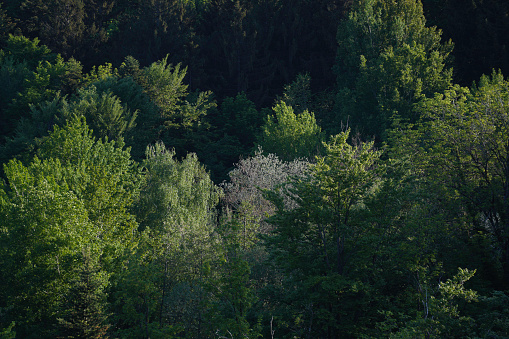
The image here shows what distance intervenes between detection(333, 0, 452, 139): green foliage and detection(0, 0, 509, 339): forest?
18cm

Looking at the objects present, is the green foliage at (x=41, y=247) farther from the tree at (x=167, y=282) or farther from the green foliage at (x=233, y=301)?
the green foliage at (x=233, y=301)

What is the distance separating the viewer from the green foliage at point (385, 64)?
123ft

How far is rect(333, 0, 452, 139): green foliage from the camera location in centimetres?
3741

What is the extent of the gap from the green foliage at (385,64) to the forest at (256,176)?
18cm

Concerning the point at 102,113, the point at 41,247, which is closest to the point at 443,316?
the point at 41,247

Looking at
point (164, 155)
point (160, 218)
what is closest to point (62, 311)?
point (160, 218)

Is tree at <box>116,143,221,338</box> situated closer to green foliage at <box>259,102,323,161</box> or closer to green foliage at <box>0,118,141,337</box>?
green foliage at <box>0,118,141,337</box>

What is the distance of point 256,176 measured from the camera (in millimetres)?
33969

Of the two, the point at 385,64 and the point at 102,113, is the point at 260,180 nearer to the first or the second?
the point at 385,64

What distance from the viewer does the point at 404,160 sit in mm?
19969

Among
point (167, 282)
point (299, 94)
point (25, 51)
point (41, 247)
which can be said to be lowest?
point (167, 282)

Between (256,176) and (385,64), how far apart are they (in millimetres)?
13823

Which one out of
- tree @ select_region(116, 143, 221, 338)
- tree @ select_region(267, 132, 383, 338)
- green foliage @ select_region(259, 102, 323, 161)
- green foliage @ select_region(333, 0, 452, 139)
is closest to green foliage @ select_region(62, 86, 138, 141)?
green foliage @ select_region(259, 102, 323, 161)

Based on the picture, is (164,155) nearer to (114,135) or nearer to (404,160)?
(114,135)
